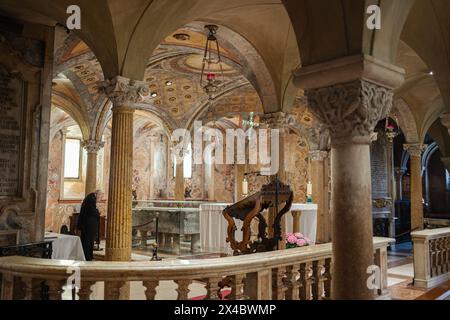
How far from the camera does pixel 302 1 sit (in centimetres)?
360

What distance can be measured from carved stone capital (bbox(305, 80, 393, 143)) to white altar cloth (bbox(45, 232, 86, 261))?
452 cm

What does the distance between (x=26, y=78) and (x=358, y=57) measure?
16.3 ft

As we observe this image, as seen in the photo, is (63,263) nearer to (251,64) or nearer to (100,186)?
(251,64)

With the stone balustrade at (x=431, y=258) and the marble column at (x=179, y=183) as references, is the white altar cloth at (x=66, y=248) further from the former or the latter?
the marble column at (x=179, y=183)

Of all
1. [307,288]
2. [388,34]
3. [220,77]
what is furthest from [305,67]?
[220,77]

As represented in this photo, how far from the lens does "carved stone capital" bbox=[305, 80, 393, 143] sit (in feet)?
10.3

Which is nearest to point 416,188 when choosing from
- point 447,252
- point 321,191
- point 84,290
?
point 321,191

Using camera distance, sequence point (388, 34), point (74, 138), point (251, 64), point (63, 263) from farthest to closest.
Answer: point (74, 138), point (251, 64), point (388, 34), point (63, 263)

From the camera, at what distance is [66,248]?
6121 mm

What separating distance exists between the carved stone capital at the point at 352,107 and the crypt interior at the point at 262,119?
1 cm

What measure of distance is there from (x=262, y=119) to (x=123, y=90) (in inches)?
145

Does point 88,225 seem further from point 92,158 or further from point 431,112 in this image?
A: point 431,112

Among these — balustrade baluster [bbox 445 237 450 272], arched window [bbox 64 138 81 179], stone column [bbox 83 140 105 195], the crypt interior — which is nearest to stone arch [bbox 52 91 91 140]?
the crypt interior

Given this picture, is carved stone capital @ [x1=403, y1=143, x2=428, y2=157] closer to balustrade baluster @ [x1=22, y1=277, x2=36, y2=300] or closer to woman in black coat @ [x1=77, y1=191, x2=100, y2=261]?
woman in black coat @ [x1=77, y1=191, x2=100, y2=261]
